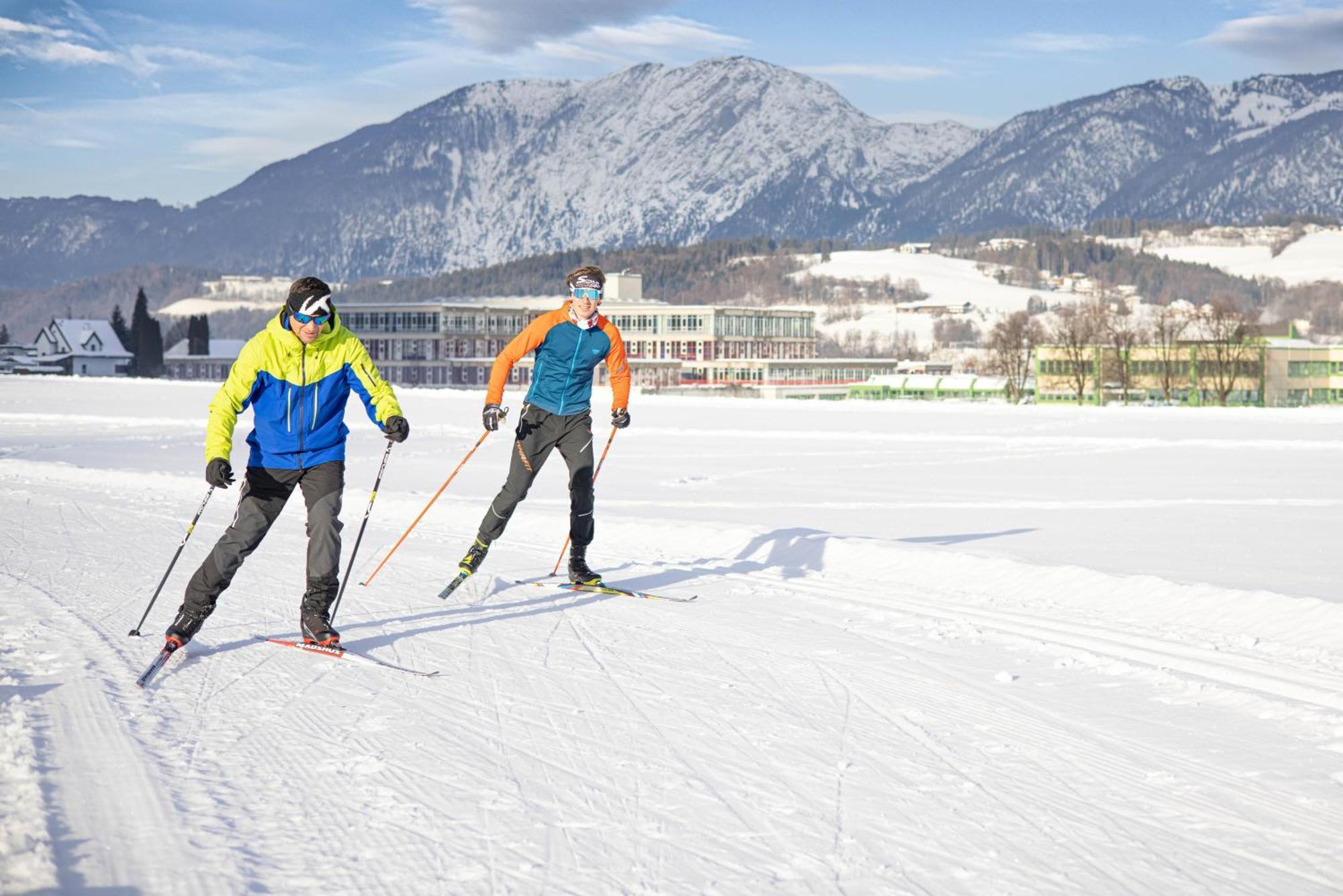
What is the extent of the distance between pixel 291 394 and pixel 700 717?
282 centimetres

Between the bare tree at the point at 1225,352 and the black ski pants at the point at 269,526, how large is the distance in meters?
74.9

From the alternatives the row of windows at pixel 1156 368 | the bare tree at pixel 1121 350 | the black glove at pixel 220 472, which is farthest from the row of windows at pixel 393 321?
the black glove at pixel 220 472

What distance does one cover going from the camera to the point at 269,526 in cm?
727

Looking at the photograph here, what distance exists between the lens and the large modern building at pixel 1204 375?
260 ft

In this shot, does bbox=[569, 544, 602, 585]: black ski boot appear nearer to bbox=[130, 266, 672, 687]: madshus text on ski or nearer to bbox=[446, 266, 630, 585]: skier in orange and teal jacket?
bbox=[446, 266, 630, 585]: skier in orange and teal jacket

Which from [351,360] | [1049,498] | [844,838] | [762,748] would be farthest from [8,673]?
[1049,498]

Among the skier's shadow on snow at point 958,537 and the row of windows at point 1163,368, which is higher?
the row of windows at point 1163,368

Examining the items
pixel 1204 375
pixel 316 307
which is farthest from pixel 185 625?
pixel 1204 375

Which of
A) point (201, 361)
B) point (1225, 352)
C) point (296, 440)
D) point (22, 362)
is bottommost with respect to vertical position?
point (296, 440)

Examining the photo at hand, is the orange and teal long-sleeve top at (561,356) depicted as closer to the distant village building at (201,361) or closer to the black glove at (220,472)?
the black glove at (220,472)

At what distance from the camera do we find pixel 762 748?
18.3ft

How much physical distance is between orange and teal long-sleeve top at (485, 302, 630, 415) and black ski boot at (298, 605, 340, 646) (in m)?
2.34

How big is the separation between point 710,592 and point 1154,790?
198 inches

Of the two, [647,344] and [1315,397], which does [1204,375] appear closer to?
[1315,397]
